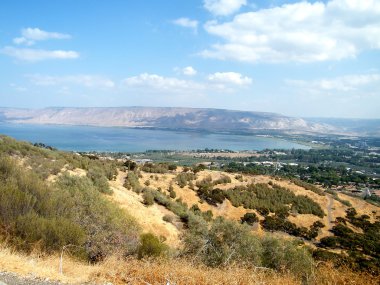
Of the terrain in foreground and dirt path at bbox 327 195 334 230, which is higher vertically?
the terrain in foreground

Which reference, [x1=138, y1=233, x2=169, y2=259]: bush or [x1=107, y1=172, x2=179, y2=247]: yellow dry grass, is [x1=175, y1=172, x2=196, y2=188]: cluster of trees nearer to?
[x1=107, y1=172, x2=179, y2=247]: yellow dry grass

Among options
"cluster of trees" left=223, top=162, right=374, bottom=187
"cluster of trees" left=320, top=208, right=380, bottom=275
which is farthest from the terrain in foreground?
"cluster of trees" left=223, top=162, right=374, bottom=187

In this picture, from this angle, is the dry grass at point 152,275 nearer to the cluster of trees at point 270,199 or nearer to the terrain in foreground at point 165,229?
the terrain in foreground at point 165,229

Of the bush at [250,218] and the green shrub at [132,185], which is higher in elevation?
the green shrub at [132,185]

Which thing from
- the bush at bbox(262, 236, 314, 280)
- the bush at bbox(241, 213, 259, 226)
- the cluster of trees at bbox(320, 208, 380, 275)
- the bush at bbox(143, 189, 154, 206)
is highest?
the bush at bbox(262, 236, 314, 280)

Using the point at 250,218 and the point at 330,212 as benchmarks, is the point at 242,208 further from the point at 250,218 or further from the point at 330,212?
the point at 330,212

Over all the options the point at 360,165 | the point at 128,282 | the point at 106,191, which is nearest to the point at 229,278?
the point at 128,282

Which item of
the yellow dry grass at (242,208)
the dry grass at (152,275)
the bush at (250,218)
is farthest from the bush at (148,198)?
the dry grass at (152,275)

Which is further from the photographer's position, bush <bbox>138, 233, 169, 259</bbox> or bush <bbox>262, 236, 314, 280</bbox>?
bush <bbox>262, 236, 314, 280</bbox>

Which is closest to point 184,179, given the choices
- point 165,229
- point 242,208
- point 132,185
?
point 242,208

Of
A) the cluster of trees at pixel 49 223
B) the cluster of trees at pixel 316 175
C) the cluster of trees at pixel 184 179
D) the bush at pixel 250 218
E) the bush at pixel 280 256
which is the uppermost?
the cluster of trees at pixel 49 223

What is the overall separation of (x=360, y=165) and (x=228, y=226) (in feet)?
410

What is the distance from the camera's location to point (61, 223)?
9.66 metres

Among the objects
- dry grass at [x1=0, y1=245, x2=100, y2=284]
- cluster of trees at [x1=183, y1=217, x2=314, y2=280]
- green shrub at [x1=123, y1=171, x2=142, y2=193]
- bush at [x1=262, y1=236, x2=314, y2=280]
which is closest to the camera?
dry grass at [x1=0, y1=245, x2=100, y2=284]
